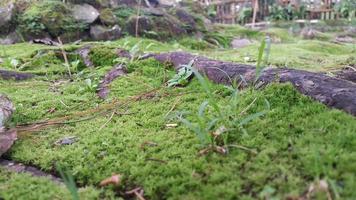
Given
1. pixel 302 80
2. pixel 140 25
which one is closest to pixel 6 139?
pixel 302 80

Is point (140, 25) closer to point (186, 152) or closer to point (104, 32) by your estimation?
point (104, 32)

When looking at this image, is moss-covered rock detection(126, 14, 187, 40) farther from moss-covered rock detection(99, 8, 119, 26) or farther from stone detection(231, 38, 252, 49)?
stone detection(231, 38, 252, 49)

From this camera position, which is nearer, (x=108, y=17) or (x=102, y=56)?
(x=102, y=56)

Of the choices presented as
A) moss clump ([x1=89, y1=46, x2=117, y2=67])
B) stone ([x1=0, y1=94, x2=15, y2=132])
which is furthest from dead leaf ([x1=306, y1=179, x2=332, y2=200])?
moss clump ([x1=89, y1=46, x2=117, y2=67])

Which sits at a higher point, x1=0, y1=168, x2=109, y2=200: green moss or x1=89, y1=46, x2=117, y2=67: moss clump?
x1=89, y1=46, x2=117, y2=67: moss clump

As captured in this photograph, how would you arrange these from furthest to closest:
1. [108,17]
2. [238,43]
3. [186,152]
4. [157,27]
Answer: [238,43], [157,27], [108,17], [186,152]

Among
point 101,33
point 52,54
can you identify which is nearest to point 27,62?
point 52,54
